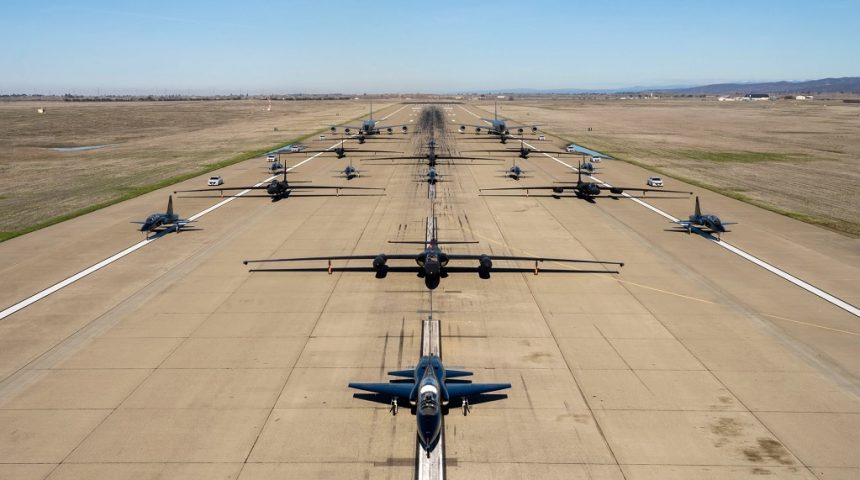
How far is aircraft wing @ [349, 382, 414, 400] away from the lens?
21.3m

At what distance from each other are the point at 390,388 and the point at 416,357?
4.58 meters

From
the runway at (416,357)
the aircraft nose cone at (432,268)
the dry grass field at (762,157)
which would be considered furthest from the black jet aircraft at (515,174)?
the aircraft nose cone at (432,268)

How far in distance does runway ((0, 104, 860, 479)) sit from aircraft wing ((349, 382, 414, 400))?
0.98m

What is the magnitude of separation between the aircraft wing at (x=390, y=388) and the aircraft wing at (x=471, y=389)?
1.68 meters

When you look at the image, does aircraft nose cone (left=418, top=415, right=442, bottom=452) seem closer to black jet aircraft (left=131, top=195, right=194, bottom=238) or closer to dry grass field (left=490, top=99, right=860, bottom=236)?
black jet aircraft (left=131, top=195, right=194, bottom=238)

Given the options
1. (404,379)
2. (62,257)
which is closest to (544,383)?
(404,379)

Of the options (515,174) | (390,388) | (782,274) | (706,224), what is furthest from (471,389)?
(515,174)

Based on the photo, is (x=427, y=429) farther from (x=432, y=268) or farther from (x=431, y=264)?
(x=431, y=264)

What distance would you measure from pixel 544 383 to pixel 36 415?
21996 millimetres

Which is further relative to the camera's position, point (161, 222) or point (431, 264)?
point (161, 222)

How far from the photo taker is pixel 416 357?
26.0 m

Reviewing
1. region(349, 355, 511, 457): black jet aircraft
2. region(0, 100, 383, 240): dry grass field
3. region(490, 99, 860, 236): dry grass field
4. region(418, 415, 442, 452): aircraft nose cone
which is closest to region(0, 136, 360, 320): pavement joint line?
region(0, 100, 383, 240): dry grass field

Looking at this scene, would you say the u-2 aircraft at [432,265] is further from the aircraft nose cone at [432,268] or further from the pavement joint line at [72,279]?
the pavement joint line at [72,279]

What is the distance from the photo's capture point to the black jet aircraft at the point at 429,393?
734 inches
